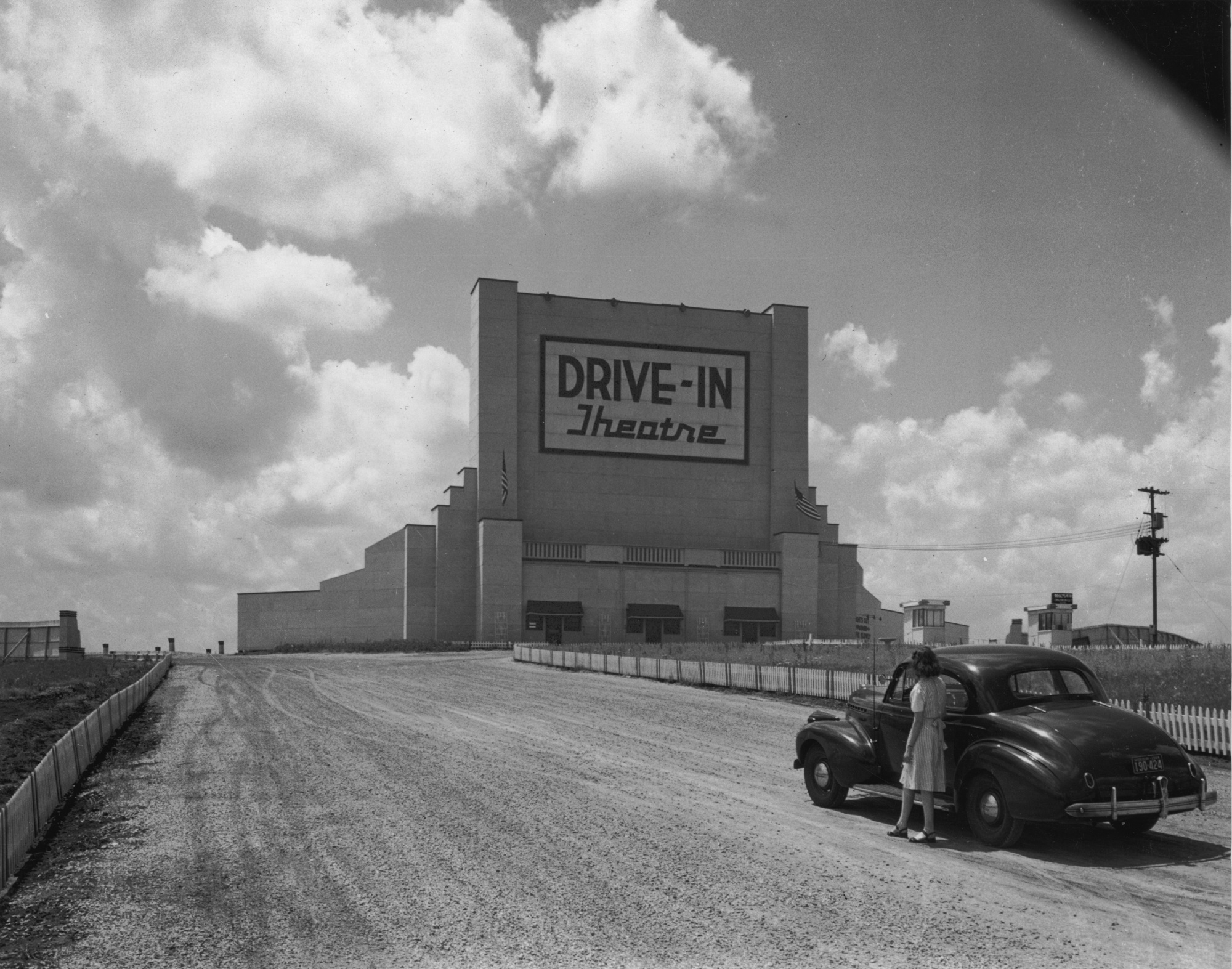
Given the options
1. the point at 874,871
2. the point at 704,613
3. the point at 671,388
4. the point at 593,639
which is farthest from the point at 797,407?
the point at 874,871

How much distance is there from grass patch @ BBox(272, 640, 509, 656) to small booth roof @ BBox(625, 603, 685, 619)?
936cm

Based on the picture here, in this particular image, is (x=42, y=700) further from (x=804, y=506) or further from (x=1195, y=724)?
(x=804, y=506)

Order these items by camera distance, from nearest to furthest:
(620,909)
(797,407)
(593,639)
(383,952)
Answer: (383,952)
(620,909)
(593,639)
(797,407)

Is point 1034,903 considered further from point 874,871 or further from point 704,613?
point 704,613

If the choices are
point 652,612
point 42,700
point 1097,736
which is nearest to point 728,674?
point 42,700

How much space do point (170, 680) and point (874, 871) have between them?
3408cm

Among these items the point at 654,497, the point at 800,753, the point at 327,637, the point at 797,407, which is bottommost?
the point at 327,637

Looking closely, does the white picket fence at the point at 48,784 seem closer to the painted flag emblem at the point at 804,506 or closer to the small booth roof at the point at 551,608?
the small booth roof at the point at 551,608

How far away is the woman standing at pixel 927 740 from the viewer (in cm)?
1138

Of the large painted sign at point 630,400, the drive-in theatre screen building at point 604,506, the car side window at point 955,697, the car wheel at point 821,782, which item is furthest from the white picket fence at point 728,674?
the large painted sign at point 630,400

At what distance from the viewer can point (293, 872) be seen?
10.4 meters

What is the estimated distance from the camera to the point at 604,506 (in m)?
77.2

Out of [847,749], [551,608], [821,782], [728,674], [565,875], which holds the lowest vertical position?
[551,608]

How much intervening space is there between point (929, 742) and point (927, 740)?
0.09 feet
